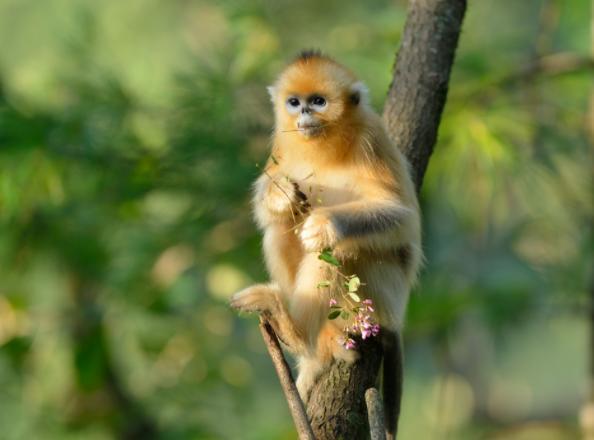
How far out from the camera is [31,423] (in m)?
8.13

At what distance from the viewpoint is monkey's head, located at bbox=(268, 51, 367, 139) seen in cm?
343

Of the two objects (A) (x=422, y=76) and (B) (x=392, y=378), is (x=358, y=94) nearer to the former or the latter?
(A) (x=422, y=76)

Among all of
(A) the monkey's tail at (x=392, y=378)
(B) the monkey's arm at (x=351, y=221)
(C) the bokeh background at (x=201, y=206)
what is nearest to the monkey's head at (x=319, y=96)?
(B) the monkey's arm at (x=351, y=221)

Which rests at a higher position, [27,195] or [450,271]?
[27,195]

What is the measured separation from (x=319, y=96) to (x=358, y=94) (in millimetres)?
139

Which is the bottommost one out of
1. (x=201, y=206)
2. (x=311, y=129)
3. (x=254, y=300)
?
(x=201, y=206)

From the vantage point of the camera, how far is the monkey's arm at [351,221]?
3057 mm

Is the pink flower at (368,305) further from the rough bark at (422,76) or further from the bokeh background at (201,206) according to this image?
the bokeh background at (201,206)

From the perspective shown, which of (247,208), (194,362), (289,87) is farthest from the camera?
(194,362)

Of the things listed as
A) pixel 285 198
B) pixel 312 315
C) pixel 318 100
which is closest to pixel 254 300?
pixel 312 315

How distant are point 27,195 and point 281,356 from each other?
148 inches

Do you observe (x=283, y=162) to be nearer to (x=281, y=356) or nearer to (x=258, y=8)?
(x=281, y=356)

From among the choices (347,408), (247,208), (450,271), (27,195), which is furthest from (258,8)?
(347,408)

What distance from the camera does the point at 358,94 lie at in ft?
11.4
